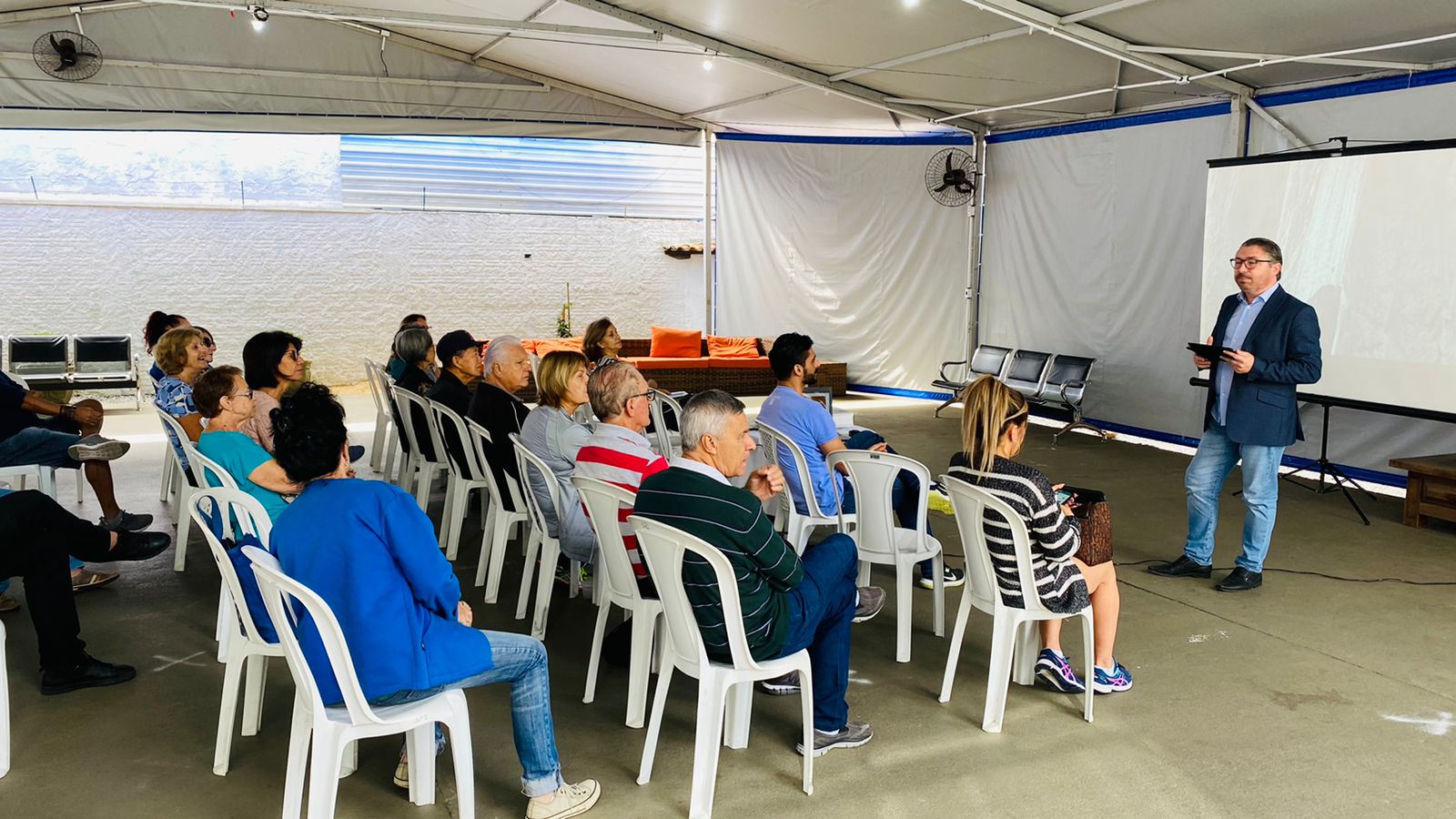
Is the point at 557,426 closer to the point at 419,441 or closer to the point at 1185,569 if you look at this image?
the point at 419,441

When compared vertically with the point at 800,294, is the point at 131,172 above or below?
above

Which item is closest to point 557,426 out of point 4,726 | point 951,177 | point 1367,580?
point 4,726

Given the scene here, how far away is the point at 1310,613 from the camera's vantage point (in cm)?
427

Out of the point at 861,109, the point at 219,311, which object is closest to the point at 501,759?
the point at 861,109

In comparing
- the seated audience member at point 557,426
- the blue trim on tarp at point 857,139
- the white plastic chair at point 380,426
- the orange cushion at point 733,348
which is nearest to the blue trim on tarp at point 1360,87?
the blue trim on tarp at point 857,139

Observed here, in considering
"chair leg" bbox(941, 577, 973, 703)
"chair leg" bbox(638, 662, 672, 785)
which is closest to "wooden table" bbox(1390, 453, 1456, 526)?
"chair leg" bbox(941, 577, 973, 703)

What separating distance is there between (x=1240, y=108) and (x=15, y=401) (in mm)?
7789

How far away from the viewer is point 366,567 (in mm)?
2287

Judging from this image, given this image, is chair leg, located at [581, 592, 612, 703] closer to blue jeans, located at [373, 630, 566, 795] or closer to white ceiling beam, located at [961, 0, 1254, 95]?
blue jeans, located at [373, 630, 566, 795]

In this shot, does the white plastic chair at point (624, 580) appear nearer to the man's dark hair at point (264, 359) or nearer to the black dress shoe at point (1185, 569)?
the man's dark hair at point (264, 359)

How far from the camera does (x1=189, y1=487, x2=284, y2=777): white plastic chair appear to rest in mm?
2719

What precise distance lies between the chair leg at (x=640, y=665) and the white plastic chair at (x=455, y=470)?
157 centimetres

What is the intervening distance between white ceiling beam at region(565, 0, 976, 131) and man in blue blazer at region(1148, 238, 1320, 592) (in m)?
5.00

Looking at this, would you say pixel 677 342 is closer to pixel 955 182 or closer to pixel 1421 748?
pixel 955 182
